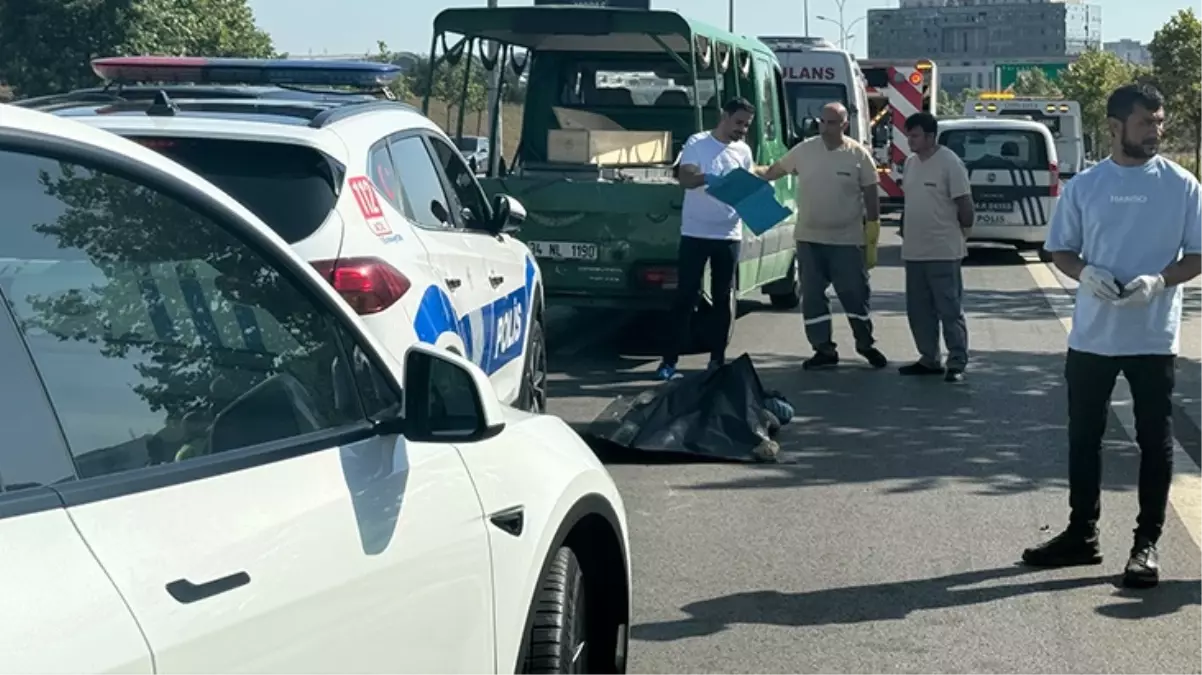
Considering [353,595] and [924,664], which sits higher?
[353,595]

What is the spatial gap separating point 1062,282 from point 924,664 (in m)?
14.5

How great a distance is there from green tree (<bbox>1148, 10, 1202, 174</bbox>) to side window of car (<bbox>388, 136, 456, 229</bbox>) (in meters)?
38.6

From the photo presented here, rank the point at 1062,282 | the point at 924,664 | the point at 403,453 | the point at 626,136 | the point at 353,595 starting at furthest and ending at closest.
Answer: the point at 1062,282
the point at 626,136
the point at 924,664
the point at 403,453
the point at 353,595

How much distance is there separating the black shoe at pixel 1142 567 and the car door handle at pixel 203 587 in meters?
4.45

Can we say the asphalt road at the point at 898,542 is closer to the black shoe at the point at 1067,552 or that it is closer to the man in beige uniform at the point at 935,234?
the black shoe at the point at 1067,552

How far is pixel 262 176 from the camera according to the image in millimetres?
5859

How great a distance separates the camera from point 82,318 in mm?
2639

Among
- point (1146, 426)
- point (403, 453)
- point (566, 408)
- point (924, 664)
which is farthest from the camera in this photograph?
point (566, 408)

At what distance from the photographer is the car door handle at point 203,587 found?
2.38 metres

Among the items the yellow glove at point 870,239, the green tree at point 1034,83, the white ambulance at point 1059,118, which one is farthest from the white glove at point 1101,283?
the green tree at point 1034,83

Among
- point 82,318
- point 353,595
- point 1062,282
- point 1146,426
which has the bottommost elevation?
point 1062,282

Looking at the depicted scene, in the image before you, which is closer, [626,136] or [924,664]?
[924,664]

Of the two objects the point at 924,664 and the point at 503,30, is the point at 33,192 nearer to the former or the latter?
the point at 924,664

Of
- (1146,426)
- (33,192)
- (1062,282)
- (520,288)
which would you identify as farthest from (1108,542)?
(1062,282)
